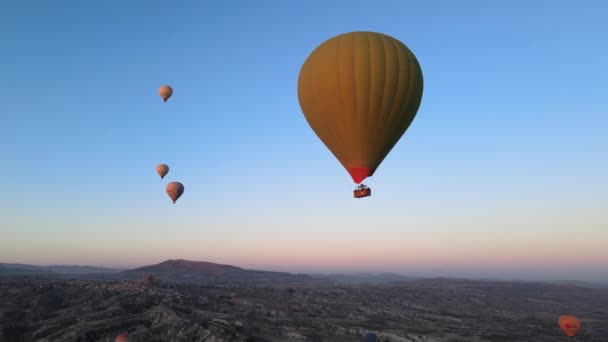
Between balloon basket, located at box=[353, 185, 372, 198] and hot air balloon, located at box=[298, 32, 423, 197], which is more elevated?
hot air balloon, located at box=[298, 32, 423, 197]

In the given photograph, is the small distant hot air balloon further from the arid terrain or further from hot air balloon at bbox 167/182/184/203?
hot air balloon at bbox 167/182/184/203

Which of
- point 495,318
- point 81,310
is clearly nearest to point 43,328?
point 81,310

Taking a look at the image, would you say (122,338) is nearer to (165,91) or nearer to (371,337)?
(371,337)

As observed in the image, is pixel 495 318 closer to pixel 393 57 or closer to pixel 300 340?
pixel 300 340

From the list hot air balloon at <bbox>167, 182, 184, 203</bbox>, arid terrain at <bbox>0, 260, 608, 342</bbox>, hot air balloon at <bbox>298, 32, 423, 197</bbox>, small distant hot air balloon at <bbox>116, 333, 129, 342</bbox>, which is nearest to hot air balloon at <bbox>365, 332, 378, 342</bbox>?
arid terrain at <bbox>0, 260, 608, 342</bbox>

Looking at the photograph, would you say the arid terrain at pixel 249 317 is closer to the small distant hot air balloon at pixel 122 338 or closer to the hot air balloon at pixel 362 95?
the small distant hot air balloon at pixel 122 338

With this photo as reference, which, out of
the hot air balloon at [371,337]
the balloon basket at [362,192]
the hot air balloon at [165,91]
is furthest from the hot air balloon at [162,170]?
the balloon basket at [362,192]

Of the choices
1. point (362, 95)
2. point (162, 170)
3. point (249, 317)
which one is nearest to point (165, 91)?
point (162, 170)

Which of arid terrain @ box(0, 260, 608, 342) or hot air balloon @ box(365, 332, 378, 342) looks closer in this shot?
arid terrain @ box(0, 260, 608, 342)
